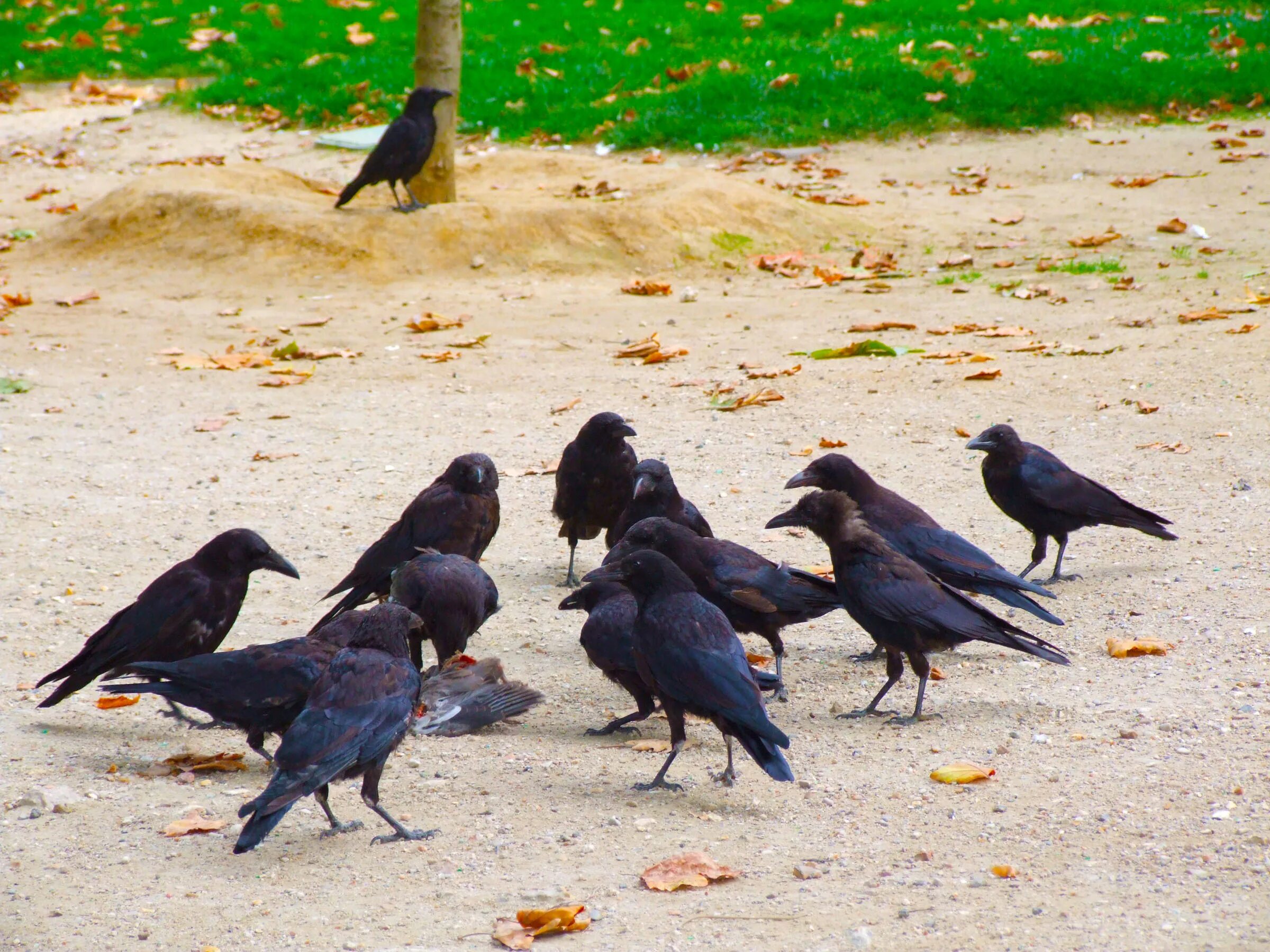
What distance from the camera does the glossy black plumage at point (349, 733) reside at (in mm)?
4223

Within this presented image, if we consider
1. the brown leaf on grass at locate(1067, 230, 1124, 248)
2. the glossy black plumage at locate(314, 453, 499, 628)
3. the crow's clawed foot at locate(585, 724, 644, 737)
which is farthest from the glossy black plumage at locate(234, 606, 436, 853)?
the brown leaf on grass at locate(1067, 230, 1124, 248)

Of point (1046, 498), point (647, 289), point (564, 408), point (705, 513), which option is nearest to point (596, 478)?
point (705, 513)

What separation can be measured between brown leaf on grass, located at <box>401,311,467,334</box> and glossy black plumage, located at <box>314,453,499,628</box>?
4.87 metres

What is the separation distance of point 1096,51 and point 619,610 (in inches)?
649

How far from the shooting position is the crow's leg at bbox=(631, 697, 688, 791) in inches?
190

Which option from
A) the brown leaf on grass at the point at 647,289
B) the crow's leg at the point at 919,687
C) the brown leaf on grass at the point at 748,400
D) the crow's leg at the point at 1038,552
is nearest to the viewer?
the crow's leg at the point at 919,687

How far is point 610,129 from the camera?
17.9 metres

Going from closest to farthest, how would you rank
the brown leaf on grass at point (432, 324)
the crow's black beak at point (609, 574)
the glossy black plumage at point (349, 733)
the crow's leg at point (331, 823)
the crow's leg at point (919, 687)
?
1. the glossy black plumage at point (349, 733)
2. the crow's leg at point (331, 823)
3. the crow's black beak at point (609, 574)
4. the crow's leg at point (919, 687)
5. the brown leaf on grass at point (432, 324)

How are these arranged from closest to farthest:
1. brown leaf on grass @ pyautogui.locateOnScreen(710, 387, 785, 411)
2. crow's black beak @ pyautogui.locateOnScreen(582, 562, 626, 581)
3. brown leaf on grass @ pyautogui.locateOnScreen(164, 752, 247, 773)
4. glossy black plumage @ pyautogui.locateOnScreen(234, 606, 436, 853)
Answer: glossy black plumage @ pyautogui.locateOnScreen(234, 606, 436, 853) → brown leaf on grass @ pyautogui.locateOnScreen(164, 752, 247, 773) → crow's black beak @ pyautogui.locateOnScreen(582, 562, 626, 581) → brown leaf on grass @ pyautogui.locateOnScreen(710, 387, 785, 411)

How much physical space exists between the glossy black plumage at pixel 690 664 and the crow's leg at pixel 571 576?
1.71 metres

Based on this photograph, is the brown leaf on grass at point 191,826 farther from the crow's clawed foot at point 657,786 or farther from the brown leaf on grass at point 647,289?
the brown leaf on grass at point 647,289

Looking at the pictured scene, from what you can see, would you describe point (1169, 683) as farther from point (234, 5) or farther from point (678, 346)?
point (234, 5)

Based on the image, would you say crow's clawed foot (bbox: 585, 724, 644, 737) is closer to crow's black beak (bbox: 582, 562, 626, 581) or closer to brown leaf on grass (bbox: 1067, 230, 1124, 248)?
crow's black beak (bbox: 582, 562, 626, 581)

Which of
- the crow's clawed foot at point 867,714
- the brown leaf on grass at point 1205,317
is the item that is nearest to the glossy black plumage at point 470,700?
the crow's clawed foot at point 867,714
